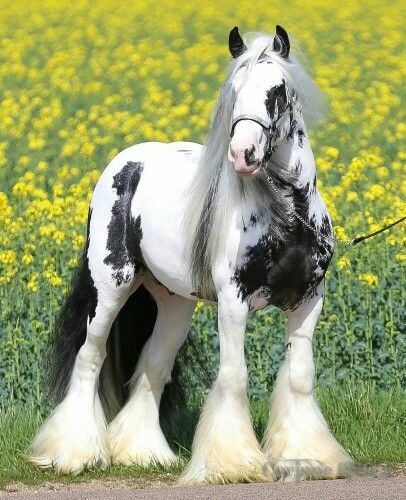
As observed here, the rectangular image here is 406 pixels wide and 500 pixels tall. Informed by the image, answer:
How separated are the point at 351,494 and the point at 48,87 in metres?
12.4

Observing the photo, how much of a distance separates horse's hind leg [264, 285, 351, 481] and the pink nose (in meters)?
1.05

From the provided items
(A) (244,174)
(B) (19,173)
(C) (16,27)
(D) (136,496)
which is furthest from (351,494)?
(C) (16,27)

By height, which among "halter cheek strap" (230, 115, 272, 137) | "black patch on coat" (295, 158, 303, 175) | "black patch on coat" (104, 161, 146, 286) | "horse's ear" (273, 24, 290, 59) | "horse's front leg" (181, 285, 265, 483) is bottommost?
"horse's front leg" (181, 285, 265, 483)

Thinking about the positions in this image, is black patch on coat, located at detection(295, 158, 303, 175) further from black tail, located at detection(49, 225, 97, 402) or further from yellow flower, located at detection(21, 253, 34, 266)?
yellow flower, located at detection(21, 253, 34, 266)

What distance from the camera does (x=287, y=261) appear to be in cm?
729

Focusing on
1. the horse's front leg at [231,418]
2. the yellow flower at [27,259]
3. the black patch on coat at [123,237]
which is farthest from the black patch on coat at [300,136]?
the yellow flower at [27,259]

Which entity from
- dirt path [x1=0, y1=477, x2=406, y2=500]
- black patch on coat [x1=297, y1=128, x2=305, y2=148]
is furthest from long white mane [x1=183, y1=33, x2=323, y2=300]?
dirt path [x1=0, y1=477, x2=406, y2=500]

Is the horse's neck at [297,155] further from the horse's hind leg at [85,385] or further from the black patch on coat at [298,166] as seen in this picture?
the horse's hind leg at [85,385]

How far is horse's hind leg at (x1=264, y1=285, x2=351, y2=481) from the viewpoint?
294 inches

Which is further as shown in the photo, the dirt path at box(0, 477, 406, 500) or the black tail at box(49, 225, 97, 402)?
the black tail at box(49, 225, 97, 402)

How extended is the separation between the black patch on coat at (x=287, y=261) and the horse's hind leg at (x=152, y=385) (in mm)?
1132

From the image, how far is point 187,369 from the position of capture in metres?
8.78

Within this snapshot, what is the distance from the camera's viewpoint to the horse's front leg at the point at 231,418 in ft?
23.8

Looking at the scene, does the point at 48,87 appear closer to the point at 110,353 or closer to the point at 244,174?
the point at 110,353
